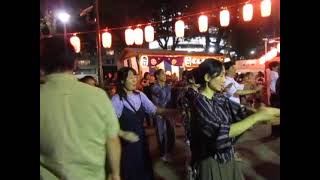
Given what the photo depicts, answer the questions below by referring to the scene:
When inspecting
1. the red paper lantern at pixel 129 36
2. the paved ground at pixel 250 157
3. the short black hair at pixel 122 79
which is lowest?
the paved ground at pixel 250 157

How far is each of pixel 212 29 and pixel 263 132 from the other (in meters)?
2.20

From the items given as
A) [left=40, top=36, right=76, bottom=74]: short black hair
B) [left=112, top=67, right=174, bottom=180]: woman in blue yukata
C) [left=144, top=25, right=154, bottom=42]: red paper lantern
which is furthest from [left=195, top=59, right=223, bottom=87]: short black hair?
[left=144, top=25, right=154, bottom=42]: red paper lantern

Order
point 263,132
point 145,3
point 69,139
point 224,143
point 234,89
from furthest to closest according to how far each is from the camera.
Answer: point 263,132 → point 234,89 → point 145,3 → point 224,143 → point 69,139

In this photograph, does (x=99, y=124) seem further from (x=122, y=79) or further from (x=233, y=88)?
(x=233, y=88)

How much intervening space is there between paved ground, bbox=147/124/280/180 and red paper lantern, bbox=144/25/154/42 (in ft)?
4.09

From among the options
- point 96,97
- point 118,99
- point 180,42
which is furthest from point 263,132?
point 96,97

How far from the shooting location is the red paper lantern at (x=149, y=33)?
210 inches

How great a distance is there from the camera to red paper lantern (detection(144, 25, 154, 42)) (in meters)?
5.33

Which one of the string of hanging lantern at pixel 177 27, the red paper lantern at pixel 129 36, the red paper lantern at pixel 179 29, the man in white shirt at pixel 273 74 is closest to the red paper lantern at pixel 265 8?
the string of hanging lantern at pixel 177 27

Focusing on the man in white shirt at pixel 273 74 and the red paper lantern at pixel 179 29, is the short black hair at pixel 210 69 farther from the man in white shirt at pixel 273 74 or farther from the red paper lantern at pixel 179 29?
the red paper lantern at pixel 179 29

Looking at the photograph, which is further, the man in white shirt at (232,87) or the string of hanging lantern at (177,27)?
the string of hanging lantern at (177,27)

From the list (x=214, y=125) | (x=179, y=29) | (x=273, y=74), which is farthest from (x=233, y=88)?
(x=214, y=125)

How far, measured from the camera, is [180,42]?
4.96 metres
